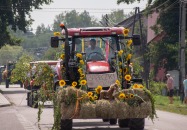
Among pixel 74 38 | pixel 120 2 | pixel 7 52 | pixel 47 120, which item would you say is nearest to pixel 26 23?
pixel 120 2

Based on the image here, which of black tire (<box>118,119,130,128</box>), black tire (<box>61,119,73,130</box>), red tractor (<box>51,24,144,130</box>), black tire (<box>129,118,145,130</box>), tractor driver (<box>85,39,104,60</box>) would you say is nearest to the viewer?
black tire (<box>61,119,73,130</box>)

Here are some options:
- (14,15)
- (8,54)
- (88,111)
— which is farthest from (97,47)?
(8,54)

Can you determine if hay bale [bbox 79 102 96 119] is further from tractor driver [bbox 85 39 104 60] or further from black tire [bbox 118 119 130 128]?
black tire [bbox 118 119 130 128]

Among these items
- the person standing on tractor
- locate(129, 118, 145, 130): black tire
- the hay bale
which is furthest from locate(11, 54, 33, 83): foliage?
the hay bale

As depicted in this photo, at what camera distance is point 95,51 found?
60.1ft

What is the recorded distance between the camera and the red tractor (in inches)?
686

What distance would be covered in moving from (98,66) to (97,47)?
73cm

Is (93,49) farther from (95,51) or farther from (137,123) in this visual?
(137,123)

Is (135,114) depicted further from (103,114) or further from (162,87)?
(162,87)

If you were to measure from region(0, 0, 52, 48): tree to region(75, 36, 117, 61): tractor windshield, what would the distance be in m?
39.0

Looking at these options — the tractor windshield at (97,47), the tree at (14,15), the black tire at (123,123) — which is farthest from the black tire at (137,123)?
the tree at (14,15)

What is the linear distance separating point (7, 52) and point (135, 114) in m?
172

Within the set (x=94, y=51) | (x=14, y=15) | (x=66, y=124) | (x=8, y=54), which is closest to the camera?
(x=66, y=124)

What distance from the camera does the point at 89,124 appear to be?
2062 cm
